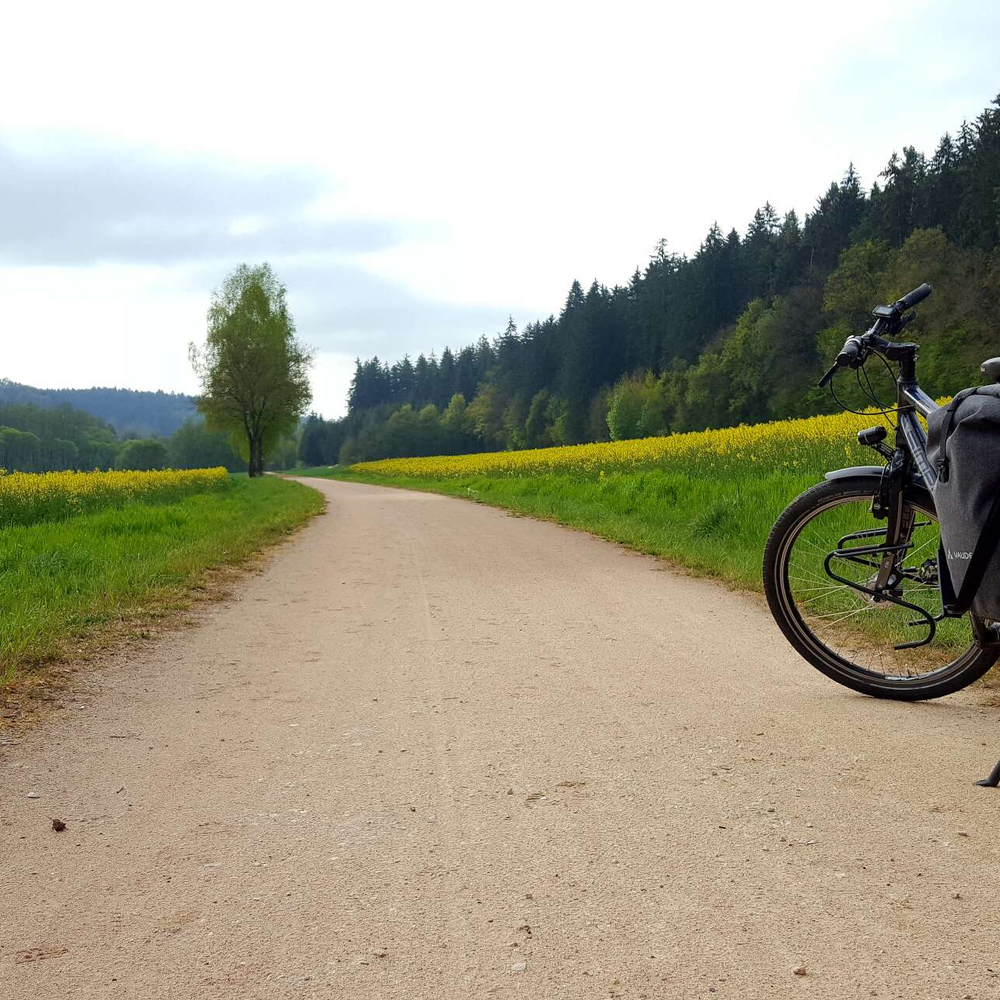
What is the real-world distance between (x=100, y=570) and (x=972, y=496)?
21.9 ft

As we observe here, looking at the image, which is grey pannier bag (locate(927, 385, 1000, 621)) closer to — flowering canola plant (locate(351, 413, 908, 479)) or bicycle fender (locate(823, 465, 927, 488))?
bicycle fender (locate(823, 465, 927, 488))

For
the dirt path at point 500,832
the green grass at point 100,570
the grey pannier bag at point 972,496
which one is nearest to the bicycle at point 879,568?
the dirt path at point 500,832

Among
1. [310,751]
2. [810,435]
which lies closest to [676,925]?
[310,751]

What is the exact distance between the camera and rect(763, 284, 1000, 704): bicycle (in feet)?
11.6

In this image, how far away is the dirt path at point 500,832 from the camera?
5.40 ft

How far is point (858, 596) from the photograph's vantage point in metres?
3.91

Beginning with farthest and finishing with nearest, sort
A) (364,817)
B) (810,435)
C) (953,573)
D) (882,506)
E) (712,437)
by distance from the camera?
(712,437) < (810,435) < (882,506) < (953,573) < (364,817)

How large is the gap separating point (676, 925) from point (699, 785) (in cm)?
81

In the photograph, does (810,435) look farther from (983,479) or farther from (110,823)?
(110,823)

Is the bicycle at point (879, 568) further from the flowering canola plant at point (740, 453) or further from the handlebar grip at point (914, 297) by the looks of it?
the flowering canola plant at point (740, 453)

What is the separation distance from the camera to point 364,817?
2.38m

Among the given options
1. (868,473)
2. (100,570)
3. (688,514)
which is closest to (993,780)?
(868,473)

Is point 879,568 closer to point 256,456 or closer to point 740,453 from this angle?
point 740,453

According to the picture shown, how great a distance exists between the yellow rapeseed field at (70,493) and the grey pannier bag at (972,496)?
13.4 meters
